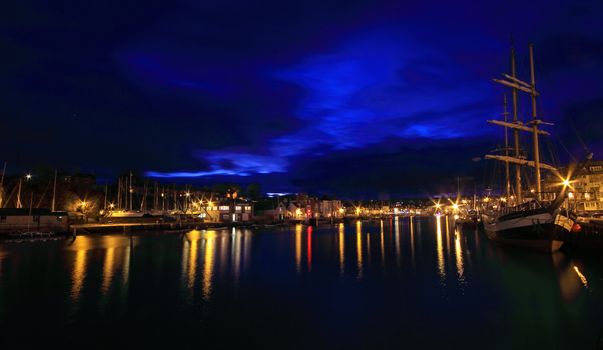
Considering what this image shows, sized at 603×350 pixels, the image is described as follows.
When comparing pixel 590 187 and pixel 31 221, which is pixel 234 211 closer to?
pixel 31 221

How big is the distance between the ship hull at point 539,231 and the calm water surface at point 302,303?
2539 mm

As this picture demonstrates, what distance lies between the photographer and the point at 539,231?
39000mm

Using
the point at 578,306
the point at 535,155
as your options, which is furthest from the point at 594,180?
the point at 578,306

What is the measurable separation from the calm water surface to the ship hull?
2539 mm

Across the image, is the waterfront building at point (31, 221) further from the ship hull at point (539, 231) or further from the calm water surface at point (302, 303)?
the ship hull at point (539, 231)

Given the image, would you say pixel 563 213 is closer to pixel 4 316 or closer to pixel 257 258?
pixel 257 258

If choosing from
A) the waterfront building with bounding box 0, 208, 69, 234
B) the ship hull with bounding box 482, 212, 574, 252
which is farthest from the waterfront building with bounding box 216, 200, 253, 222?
the ship hull with bounding box 482, 212, 574, 252

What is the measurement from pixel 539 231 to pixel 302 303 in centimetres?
3053

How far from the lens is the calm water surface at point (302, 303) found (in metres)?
15.1

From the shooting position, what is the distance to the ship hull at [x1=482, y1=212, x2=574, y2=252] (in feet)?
Result: 123

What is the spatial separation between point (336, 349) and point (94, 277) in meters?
21.0

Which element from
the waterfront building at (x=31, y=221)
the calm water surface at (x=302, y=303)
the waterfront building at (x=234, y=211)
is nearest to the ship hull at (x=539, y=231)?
the calm water surface at (x=302, y=303)

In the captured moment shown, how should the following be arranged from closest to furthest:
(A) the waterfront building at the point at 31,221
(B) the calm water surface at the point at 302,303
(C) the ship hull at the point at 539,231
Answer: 1. (B) the calm water surface at the point at 302,303
2. (C) the ship hull at the point at 539,231
3. (A) the waterfront building at the point at 31,221

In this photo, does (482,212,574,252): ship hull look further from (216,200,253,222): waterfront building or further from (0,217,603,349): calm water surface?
(216,200,253,222): waterfront building
